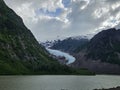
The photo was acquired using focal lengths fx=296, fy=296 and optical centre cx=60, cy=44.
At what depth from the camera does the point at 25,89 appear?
13888cm

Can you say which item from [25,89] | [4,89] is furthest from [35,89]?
[4,89]

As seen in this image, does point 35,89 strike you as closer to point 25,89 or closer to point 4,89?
point 25,89

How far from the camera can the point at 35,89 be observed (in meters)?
140

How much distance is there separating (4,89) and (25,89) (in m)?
10.3

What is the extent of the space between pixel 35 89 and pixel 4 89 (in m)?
15.0

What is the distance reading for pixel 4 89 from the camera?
13388cm

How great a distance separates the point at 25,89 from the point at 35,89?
15.8 ft
